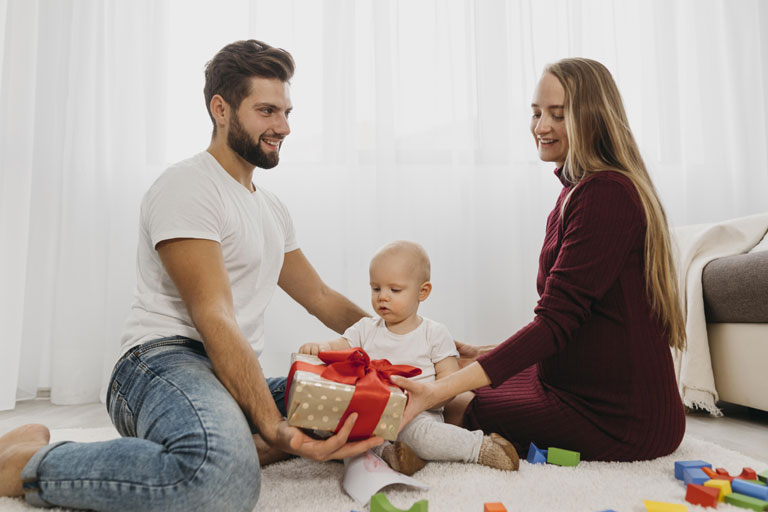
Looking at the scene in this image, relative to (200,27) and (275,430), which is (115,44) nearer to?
(200,27)

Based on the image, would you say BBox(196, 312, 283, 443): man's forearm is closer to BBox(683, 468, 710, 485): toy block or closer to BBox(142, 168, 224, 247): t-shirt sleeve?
BBox(142, 168, 224, 247): t-shirt sleeve

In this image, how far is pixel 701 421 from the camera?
72.8 inches

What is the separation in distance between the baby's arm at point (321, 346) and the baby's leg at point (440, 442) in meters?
0.27

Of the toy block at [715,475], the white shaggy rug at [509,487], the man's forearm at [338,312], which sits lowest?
the white shaggy rug at [509,487]

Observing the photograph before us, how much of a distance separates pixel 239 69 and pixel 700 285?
156 cm

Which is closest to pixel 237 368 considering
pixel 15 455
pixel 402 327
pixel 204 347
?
pixel 204 347

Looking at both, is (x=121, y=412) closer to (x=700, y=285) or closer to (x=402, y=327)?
(x=402, y=327)

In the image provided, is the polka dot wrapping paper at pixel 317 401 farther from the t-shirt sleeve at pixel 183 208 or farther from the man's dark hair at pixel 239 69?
the man's dark hair at pixel 239 69

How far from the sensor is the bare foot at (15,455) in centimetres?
106

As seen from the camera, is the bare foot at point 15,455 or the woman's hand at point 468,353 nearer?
the bare foot at point 15,455

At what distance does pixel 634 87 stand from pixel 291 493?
2474mm

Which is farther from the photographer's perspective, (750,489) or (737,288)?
(737,288)

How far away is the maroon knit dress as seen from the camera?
4.05ft

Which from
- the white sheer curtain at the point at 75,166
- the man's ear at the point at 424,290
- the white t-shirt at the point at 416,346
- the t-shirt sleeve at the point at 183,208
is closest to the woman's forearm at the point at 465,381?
the white t-shirt at the point at 416,346
